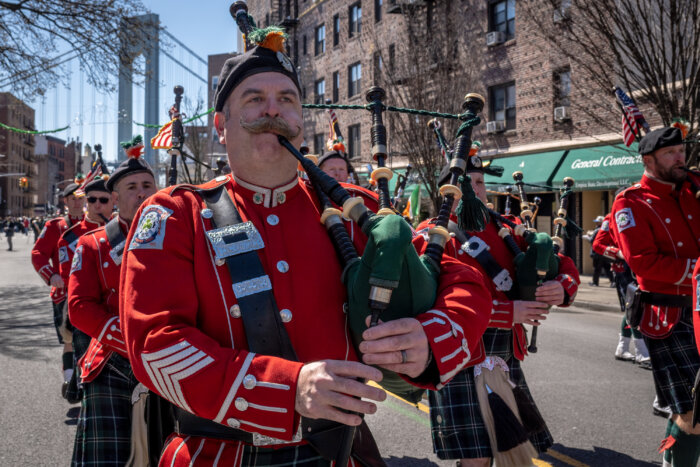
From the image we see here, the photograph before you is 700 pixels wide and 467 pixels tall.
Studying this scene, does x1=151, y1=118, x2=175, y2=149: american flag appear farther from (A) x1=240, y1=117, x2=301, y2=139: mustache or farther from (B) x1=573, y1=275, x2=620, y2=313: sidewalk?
(B) x1=573, y1=275, x2=620, y2=313: sidewalk

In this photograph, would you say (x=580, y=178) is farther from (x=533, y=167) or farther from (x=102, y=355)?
(x=102, y=355)

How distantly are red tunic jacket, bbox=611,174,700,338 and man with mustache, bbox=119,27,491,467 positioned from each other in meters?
2.74

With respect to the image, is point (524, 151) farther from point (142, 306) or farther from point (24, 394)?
point (142, 306)

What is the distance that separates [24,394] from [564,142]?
16025 millimetres

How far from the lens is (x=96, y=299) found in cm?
349

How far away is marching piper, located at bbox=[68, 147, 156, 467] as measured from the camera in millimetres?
3156

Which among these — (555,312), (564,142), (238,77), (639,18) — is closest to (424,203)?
(564,142)

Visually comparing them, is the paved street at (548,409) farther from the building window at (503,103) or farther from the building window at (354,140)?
the building window at (354,140)

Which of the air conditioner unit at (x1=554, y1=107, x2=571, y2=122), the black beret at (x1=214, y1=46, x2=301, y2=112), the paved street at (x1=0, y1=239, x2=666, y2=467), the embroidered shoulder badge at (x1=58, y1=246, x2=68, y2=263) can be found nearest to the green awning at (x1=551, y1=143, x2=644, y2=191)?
the air conditioner unit at (x1=554, y1=107, x2=571, y2=122)

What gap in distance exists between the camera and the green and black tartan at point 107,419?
3121 millimetres

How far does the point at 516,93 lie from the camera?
19562 mm

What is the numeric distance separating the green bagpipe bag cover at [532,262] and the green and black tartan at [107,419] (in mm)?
2415

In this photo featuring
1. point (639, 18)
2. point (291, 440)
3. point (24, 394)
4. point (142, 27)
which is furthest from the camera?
point (142, 27)

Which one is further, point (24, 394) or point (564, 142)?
point (564, 142)
